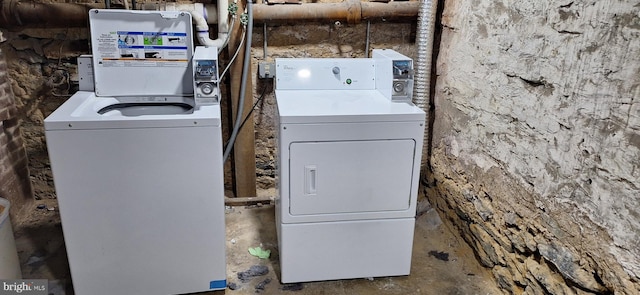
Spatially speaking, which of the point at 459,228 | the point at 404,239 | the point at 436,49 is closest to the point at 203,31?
the point at 436,49

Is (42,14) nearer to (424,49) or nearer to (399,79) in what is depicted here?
(399,79)

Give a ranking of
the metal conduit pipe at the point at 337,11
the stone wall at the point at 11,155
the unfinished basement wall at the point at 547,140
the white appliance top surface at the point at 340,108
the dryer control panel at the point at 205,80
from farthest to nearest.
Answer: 1. the metal conduit pipe at the point at 337,11
2. the stone wall at the point at 11,155
3. the dryer control panel at the point at 205,80
4. the white appliance top surface at the point at 340,108
5. the unfinished basement wall at the point at 547,140

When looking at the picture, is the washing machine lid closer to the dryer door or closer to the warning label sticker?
the warning label sticker

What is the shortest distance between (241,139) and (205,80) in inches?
33.8

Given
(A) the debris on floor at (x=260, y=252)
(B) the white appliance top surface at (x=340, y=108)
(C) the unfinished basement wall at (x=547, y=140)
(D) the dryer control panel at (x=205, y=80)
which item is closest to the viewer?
(C) the unfinished basement wall at (x=547, y=140)

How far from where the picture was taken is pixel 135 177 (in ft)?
5.96

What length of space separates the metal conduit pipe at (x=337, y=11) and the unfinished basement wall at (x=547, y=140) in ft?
0.93

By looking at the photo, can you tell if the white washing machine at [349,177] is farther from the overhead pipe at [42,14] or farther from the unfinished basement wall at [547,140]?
the overhead pipe at [42,14]

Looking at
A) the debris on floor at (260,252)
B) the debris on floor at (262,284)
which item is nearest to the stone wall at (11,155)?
the debris on floor at (260,252)

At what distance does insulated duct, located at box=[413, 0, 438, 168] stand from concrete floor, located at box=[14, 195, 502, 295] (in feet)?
2.38

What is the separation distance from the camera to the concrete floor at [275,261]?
2.16 meters

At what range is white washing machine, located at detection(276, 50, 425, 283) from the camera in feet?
6.31

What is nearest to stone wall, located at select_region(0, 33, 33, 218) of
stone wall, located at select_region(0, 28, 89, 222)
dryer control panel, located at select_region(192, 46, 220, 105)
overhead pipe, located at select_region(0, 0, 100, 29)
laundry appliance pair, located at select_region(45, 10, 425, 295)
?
stone wall, located at select_region(0, 28, 89, 222)

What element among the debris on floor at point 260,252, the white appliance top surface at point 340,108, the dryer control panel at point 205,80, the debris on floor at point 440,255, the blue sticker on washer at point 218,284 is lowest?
the debris on floor at point 440,255
